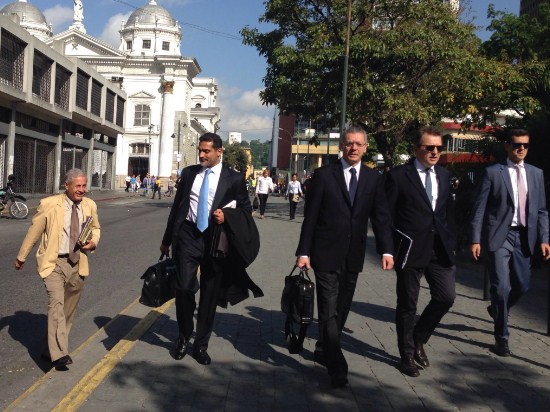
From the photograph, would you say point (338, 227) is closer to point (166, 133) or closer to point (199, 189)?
point (199, 189)

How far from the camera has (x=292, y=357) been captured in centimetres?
534

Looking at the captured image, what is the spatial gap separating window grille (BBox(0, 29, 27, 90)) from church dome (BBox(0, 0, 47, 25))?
178ft

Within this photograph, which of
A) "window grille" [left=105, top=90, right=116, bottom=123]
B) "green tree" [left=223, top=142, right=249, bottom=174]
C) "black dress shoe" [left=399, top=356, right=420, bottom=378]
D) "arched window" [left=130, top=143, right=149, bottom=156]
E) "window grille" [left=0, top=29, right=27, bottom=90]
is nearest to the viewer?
"black dress shoe" [left=399, top=356, right=420, bottom=378]

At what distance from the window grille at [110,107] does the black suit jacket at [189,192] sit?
137 feet

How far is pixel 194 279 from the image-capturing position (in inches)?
204

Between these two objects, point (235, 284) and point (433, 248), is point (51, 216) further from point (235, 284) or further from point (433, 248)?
point (433, 248)

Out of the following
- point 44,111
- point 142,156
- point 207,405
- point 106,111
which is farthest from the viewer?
point 142,156

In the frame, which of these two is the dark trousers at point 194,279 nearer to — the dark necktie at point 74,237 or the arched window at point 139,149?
the dark necktie at point 74,237

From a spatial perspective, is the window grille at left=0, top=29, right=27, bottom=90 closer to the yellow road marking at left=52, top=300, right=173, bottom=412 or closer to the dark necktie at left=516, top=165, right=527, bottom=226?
the yellow road marking at left=52, top=300, right=173, bottom=412

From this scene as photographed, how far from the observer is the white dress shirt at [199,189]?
5.18m

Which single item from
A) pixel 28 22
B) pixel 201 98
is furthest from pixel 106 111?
pixel 201 98

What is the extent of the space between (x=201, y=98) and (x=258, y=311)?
107 metres

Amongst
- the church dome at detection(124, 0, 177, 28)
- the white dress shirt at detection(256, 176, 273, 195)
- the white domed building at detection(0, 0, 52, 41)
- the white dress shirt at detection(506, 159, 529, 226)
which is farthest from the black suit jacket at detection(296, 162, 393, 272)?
the church dome at detection(124, 0, 177, 28)

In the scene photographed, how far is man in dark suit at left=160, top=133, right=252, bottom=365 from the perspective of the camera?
5125 millimetres
